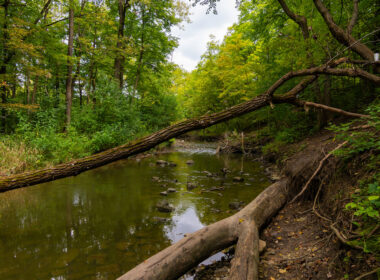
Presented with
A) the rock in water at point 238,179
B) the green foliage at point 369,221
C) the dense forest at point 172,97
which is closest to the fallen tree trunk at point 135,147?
the dense forest at point 172,97

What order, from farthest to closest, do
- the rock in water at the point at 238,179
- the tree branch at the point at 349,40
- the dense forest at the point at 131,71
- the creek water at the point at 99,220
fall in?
1. the rock in water at the point at 238,179
2. the dense forest at the point at 131,71
3. the tree branch at the point at 349,40
4. the creek water at the point at 99,220

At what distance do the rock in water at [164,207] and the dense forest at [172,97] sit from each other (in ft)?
6.21

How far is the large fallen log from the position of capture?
218cm

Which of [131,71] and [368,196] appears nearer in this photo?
[368,196]

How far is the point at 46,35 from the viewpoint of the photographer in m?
11.4

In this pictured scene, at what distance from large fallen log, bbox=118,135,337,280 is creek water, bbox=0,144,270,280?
0.92 meters

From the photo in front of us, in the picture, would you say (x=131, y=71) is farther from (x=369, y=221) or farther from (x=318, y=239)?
(x=369, y=221)

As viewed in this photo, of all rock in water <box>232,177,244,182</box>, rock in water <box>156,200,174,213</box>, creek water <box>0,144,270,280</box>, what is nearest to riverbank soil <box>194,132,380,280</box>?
creek water <box>0,144,270,280</box>

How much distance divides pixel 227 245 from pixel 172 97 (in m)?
19.3

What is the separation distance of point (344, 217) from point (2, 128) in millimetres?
13443

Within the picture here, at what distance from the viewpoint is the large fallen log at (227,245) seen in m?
2.18

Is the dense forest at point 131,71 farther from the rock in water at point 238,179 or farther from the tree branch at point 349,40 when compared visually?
the rock in water at point 238,179

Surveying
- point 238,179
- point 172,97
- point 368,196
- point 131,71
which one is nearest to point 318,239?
point 368,196

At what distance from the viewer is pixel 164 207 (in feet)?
16.1
